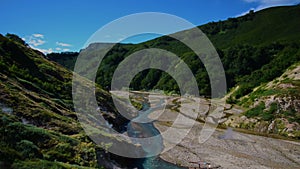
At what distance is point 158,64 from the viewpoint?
160 metres

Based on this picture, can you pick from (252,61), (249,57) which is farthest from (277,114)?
(249,57)

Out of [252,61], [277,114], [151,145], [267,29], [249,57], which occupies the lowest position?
[151,145]

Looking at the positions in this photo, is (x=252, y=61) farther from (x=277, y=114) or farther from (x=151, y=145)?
(x=151, y=145)

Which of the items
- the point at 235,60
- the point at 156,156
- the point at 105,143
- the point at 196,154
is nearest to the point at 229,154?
the point at 196,154

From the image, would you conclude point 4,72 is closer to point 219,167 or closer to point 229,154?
point 219,167

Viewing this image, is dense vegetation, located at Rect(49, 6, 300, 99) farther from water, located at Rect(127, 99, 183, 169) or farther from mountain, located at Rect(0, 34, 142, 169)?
mountain, located at Rect(0, 34, 142, 169)

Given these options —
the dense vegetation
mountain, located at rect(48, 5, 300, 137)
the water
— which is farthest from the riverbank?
the dense vegetation

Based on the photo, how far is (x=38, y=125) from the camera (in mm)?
24734

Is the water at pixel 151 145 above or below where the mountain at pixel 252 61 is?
below

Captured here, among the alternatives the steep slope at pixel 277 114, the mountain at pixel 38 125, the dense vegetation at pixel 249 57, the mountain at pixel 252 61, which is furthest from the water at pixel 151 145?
the dense vegetation at pixel 249 57

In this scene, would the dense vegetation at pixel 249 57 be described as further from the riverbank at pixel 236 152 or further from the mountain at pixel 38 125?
the mountain at pixel 38 125

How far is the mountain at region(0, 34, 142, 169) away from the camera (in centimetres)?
1753

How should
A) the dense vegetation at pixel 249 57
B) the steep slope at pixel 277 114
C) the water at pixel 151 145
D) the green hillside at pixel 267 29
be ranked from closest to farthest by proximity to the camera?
the water at pixel 151 145 → the steep slope at pixel 277 114 → the dense vegetation at pixel 249 57 → the green hillside at pixel 267 29

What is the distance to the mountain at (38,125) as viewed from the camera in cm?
1753
